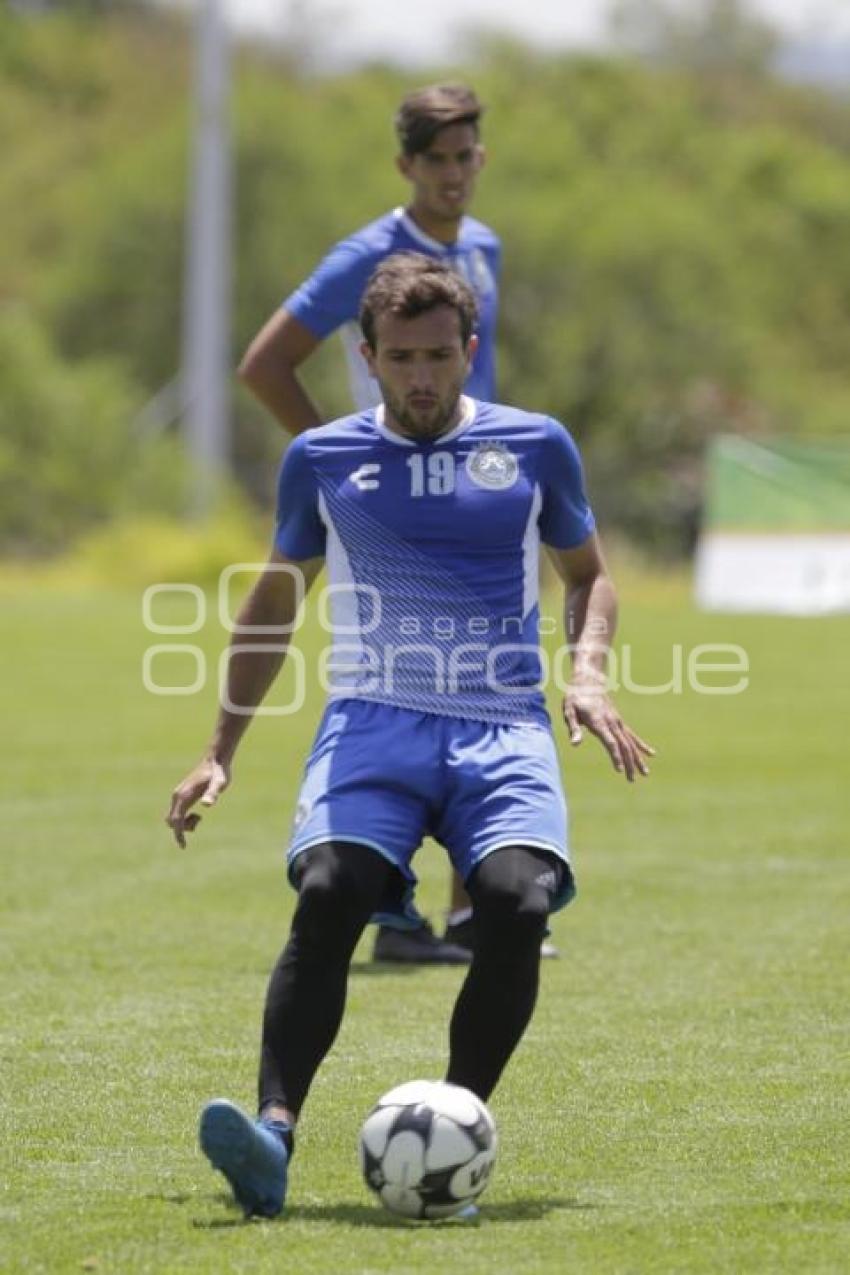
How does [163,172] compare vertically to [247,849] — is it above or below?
above

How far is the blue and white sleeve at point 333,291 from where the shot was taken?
870cm

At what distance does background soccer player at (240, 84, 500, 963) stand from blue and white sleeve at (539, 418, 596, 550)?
2773 mm

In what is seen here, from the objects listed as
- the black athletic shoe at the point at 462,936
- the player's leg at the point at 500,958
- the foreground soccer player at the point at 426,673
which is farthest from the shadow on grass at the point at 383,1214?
the black athletic shoe at the point at 462,936

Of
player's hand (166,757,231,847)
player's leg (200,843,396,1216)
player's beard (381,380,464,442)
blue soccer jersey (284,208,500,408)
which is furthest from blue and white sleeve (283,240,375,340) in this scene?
player's leg (200,843,396,1216)

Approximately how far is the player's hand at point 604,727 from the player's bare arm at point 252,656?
0.66m

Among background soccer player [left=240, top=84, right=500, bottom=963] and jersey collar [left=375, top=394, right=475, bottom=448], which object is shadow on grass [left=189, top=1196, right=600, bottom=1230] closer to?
jersey collar [left=375, top=394, right=475, bottom=448]

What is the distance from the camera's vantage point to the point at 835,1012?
25.1 feet

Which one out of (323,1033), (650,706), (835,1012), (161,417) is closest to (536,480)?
(323,1033)

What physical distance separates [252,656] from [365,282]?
308 cm

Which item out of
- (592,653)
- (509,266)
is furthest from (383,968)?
(509,266)

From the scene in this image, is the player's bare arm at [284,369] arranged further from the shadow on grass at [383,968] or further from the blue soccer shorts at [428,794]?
the blue soccer shorts at [428,794]

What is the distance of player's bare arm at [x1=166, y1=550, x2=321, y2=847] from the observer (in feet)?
18.8

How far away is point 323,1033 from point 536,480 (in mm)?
1254

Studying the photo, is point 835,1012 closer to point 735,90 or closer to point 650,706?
point 650,706
